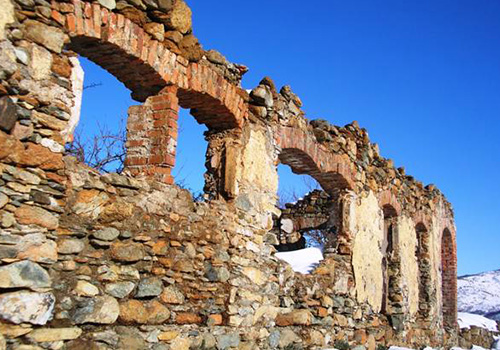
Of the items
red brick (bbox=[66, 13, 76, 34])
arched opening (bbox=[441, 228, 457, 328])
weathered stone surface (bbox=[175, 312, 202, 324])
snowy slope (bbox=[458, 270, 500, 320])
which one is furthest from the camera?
snowy slope (bbox=[458, 270, 500, 320])

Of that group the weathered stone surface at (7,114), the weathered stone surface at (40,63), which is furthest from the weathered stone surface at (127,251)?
the weathered stone surface at (40,63)

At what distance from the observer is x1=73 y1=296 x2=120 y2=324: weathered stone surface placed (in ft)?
11.6

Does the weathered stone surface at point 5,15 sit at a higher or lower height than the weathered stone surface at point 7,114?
higher

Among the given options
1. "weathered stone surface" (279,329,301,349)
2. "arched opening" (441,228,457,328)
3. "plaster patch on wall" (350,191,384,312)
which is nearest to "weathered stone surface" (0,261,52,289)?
"weathered stone surface" (279,329,301,349)

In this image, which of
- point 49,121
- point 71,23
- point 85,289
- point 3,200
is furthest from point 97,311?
point 71,23

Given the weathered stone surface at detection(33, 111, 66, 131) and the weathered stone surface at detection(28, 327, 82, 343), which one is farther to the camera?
the weathered stone surface at detection(33, 111, 66, 131)

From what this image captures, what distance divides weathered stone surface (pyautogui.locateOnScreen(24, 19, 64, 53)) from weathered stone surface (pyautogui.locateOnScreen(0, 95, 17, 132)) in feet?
1.53

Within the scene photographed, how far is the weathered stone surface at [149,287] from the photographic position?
4004mm

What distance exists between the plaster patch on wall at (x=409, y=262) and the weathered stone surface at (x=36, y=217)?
276 inches

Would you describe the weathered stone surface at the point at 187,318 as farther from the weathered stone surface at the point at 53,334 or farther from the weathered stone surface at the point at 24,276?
Answer: the weathered stone surface at the point at 24,276

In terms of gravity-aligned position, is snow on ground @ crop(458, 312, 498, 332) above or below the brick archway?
below

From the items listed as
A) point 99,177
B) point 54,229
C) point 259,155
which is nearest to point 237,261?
point 259,155

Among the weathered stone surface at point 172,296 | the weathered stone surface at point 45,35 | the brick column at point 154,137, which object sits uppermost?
the weathered stone surface at point 45,35

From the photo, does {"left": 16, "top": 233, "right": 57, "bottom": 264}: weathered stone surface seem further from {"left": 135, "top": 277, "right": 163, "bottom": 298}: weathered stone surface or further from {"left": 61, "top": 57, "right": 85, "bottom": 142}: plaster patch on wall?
{"left": 135, "top": 277, "right": 163, "bottom": 298}: weathered stone surface
